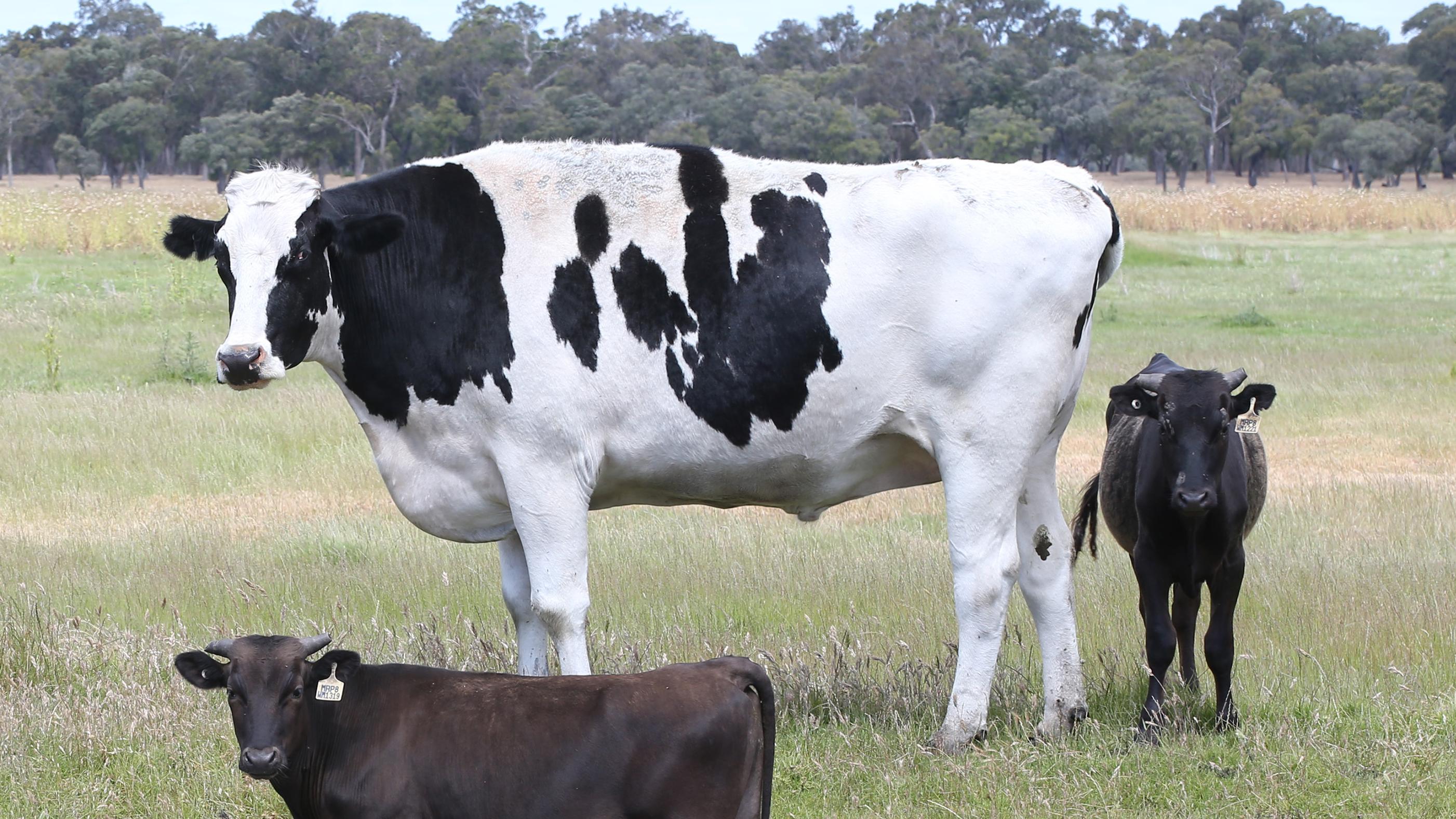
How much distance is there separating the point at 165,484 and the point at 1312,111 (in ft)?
304

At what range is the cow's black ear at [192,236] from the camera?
6.53 m

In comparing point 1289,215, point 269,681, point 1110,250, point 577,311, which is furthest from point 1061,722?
point 1289,215

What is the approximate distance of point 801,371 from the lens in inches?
255

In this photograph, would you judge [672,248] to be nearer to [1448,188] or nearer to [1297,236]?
[1297,236]

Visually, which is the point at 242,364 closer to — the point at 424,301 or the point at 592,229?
the point at 424,301

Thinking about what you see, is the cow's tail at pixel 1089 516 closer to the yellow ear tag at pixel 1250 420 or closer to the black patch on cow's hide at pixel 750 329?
the yellow ear tag at pixel 1250 420

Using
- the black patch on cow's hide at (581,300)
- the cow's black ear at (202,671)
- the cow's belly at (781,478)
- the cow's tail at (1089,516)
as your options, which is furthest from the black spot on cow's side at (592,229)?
the cow's tail at (1089,516)

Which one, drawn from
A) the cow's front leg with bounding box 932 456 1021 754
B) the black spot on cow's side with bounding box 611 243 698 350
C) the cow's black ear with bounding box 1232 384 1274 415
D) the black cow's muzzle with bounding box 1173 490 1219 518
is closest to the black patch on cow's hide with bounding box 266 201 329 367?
the black spot on cow's side with bounding box 611 243 698 350

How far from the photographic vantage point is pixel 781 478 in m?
6.75

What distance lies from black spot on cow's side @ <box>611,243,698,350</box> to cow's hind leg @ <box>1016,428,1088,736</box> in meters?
1.81

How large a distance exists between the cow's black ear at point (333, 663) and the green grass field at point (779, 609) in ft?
3.66

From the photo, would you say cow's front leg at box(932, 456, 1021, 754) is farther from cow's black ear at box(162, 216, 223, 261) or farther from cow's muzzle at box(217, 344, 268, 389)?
cow's black ear at box(162, 216, 223, 261)

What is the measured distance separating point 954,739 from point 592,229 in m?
2.61

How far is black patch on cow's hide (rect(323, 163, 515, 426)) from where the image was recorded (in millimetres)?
6473
